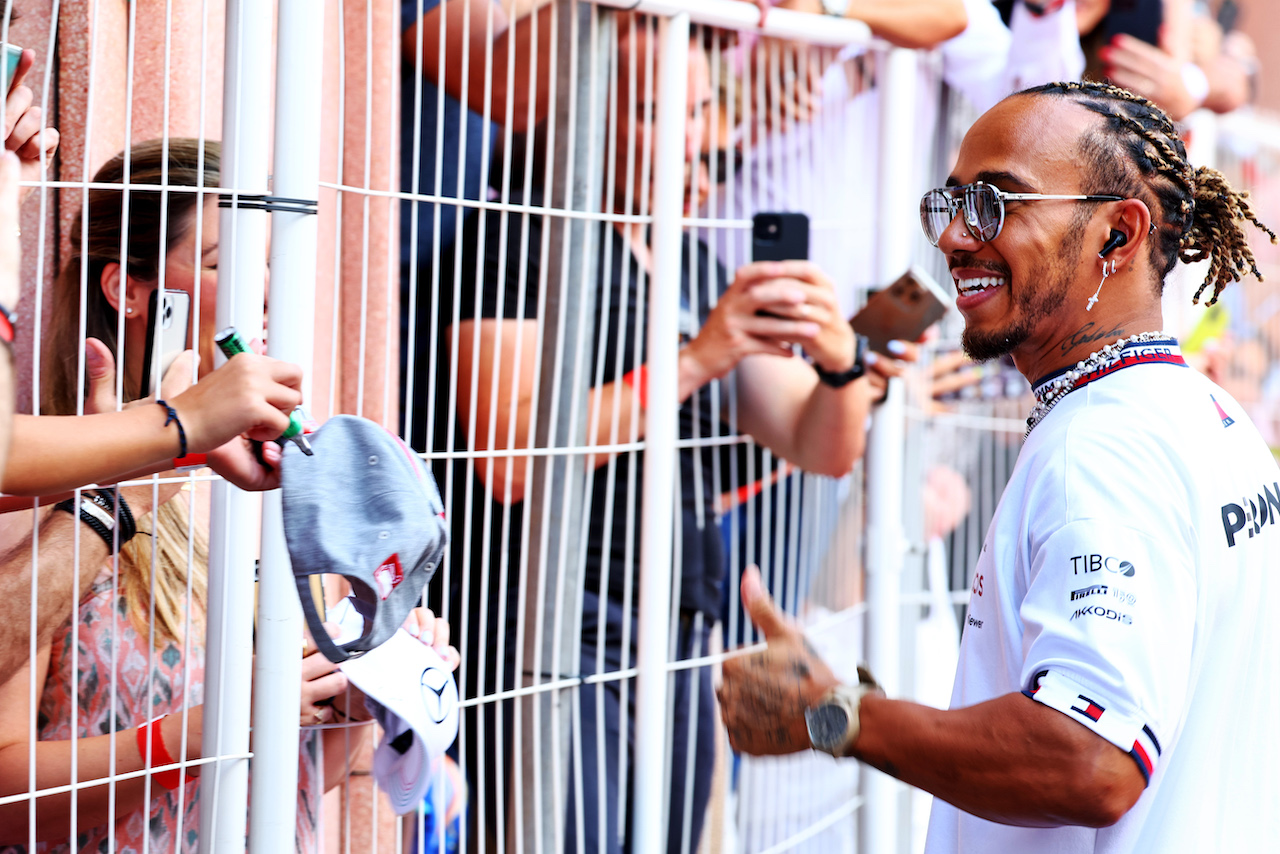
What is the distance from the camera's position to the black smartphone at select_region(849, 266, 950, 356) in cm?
257

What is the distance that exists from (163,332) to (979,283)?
1.17 meters

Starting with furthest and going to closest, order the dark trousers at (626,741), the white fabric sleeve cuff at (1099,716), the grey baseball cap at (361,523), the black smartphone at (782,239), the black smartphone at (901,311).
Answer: the black smartphone at (901,311), the black smartphone at (782,239), the dark trousers at (626,741), the grey baseball cap at (361,523), the white fabric sleeve cuff at (1099,716)

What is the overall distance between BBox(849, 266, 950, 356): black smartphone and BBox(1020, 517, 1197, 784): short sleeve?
132 centimetres

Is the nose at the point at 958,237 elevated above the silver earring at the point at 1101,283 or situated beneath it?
elevated above

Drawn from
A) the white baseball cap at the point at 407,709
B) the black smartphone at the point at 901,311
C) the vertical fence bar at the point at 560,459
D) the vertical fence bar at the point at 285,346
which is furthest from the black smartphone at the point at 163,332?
the black smartphone at the point at 901,311

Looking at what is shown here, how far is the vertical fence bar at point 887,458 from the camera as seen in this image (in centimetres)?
278

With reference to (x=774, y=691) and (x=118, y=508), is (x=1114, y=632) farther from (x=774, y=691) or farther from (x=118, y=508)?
(x=118, y=508)

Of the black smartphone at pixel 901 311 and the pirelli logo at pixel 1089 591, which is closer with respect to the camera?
the pirelli logo at pixel 1089 591

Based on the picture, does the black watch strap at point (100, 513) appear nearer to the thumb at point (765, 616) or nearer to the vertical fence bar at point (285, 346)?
the vertical fence bar at point (285, 346)

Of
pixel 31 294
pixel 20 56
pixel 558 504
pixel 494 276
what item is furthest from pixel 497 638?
pixel 20 56

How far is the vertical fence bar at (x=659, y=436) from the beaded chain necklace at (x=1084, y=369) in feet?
2.98

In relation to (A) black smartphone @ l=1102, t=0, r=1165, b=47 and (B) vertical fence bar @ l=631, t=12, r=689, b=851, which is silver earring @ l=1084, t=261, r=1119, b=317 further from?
(A) black smartphone @ l=1102, t=0, r=1165, b=47

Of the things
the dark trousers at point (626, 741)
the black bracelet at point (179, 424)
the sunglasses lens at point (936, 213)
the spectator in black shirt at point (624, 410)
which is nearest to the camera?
the black bracelet at point (179, 424)

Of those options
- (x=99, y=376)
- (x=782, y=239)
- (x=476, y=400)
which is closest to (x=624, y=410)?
(x=476, y=400)
